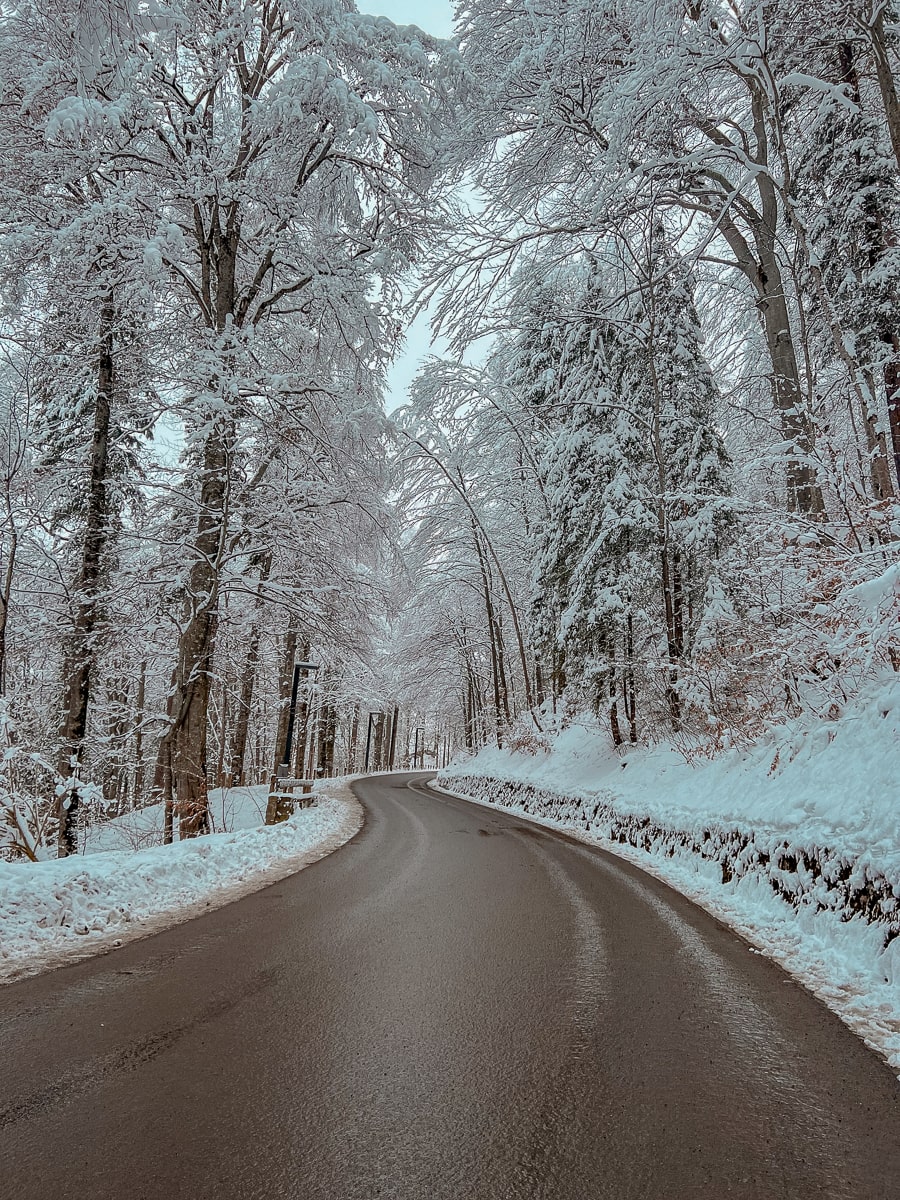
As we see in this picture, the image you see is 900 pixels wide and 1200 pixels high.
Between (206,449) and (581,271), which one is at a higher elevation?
(581,271)

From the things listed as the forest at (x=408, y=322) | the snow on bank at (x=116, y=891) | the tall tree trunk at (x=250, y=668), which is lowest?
the snow on bank at (x=116, y=891)

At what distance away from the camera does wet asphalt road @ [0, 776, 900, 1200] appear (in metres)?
2.07

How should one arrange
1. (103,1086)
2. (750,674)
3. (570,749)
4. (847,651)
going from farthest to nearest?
1. (570,749)
2. (750,674)
3. (847,651)
4. (103,1086)

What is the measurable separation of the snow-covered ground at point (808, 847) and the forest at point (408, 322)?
69cm

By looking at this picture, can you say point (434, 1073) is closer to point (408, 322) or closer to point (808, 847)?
point (808, 847)

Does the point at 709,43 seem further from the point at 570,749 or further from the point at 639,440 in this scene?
the point at 570,749

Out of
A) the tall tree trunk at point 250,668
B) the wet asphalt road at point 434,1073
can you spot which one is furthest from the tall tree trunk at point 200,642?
the wet asphalt road at point 434,1073

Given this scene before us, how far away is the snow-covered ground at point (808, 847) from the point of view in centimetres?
405

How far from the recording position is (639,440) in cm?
1412

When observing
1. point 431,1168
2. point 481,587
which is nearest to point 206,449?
point 431,1168

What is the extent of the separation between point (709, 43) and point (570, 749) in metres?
14.2

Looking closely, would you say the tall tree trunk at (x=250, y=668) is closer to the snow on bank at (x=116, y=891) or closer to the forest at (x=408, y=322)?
the forest at (x=408, y=322)

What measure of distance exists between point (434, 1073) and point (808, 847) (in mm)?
3808

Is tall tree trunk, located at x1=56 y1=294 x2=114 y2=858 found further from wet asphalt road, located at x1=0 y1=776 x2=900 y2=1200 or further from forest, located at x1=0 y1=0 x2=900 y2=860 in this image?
wet asphalt road, located at x1=0 y1=776 x2=900 y2=1200
